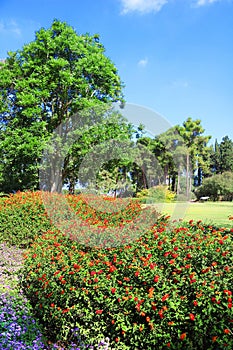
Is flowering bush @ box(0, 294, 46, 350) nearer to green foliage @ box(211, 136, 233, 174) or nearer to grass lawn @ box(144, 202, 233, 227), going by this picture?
grass lawn @ box(144, 202, 233, 227)

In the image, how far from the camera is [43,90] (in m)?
17.7

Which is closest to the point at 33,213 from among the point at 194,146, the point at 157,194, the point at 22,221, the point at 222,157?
the point at 22,221

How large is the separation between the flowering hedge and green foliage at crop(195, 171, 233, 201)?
31.9 m

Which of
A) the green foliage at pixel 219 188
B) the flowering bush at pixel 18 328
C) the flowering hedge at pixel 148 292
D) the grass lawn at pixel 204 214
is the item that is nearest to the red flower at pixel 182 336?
the flowering hedge at pixel 148 292

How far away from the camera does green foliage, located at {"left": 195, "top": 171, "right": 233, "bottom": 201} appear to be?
3419 cm

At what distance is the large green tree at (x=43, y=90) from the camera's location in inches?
679

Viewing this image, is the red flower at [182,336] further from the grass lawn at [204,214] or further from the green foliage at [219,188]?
the green foliage at [219,188]

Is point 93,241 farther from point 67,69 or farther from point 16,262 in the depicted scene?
point 67,69

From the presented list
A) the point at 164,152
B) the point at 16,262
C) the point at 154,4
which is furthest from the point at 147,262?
the point at 164,152

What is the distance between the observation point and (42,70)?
18.0 meters

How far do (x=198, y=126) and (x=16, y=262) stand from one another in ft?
122

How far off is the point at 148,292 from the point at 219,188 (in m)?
33.4

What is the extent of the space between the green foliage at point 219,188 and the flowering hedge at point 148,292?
31.9 meters

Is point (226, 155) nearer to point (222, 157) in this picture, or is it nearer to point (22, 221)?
point (222, 157)
